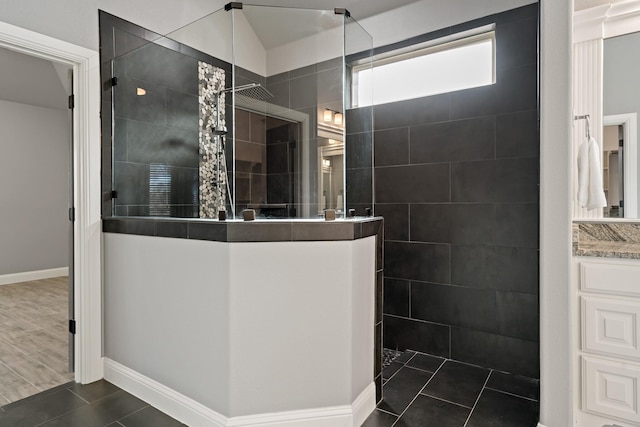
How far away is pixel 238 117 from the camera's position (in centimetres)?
235

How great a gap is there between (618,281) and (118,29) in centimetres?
321

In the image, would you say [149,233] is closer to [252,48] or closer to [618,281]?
[252,48]

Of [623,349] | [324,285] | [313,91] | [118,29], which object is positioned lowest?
Answer: [623,349]

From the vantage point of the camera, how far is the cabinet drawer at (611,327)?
1611 mm

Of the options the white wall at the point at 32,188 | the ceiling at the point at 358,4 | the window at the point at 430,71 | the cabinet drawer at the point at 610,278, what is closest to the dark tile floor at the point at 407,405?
the cabinet drawer at the point at 610,278

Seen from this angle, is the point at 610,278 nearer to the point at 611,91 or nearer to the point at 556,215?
the point at 556,215

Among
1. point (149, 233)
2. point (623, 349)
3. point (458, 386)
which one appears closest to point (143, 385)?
point (149, 233)

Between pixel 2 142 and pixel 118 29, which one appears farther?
pixel 2 142

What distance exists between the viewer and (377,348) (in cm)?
211

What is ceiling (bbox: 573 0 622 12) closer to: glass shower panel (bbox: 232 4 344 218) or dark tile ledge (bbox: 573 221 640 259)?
dark tile ledge (bbox: 573 221 640 259)

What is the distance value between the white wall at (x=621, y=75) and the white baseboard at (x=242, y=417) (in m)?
1.96

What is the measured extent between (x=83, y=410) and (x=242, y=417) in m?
1.00

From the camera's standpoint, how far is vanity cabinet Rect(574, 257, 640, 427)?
1.62 meters

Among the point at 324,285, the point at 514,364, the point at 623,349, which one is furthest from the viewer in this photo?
the point at 514,364
